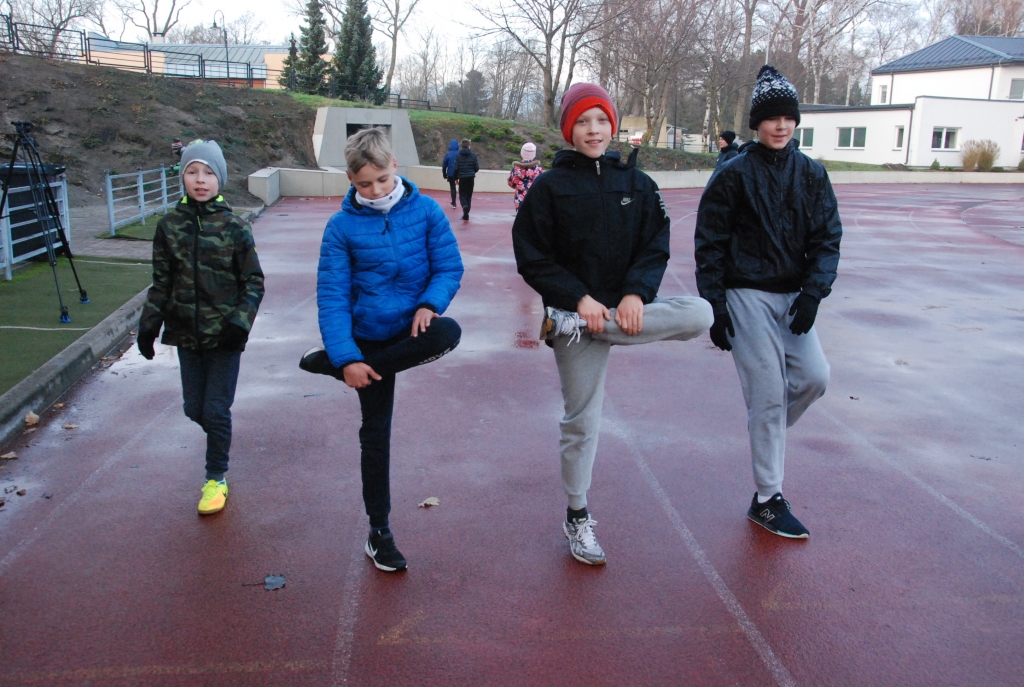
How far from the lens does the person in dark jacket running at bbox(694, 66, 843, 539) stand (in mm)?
3801

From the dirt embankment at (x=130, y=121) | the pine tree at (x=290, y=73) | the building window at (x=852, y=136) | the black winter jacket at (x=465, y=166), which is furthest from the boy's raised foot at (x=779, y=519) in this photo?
the building window at (x=852, y=136)

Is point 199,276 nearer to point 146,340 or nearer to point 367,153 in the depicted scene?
point 146,340

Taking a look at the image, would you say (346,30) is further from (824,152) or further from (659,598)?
(659,598)

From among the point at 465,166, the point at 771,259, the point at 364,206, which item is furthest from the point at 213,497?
the point at 465,166

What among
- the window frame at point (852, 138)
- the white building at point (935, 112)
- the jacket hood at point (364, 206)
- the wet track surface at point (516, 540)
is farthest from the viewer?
the window frame at point (852, 138)

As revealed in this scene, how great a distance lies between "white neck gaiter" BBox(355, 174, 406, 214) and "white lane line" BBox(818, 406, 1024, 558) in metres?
3.30

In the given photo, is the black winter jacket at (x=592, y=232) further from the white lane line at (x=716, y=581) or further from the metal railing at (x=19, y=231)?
the metal railing at (x=19, y=231)

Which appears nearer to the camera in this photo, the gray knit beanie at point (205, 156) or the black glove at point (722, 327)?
the black glove at point (722, 327)

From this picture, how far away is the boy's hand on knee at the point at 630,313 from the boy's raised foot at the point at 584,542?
0.97 meters

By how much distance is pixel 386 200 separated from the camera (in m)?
3.31

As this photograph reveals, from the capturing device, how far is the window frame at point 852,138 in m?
54.9

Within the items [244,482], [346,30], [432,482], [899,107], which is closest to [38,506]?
[244,482]

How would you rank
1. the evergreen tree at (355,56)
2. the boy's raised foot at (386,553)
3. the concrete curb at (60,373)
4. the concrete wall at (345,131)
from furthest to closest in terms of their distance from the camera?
the evergreen tree at (355,56) < the concrete wall at (345,131) < the concrete curb at (60,373) < the boy's raised foot at (386,553)

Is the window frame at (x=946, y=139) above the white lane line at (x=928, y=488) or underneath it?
above
